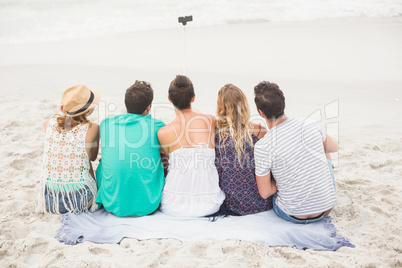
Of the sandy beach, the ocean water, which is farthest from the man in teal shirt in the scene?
the ocean water

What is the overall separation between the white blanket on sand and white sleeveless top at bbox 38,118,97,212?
0.18 m

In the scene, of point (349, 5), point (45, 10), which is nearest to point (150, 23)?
point (45, 10)

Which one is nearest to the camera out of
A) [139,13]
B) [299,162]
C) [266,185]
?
[299,162]

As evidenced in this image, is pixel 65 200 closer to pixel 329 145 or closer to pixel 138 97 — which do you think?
pixel 138 97

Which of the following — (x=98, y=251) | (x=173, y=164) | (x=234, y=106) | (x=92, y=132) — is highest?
(x=234, y=106)

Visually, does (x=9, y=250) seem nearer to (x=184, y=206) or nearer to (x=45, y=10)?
(x=184, y=206)

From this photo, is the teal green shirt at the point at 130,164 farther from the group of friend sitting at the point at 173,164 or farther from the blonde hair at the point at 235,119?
the blonde hair at the point at 235,119

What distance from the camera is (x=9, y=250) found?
225cm

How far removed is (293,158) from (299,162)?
49 mm

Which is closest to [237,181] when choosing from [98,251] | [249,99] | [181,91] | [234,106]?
[234,106]

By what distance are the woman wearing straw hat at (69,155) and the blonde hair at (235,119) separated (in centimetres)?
96

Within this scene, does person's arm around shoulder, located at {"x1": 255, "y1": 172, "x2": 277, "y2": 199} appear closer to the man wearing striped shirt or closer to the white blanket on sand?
the man wearing striped shirt

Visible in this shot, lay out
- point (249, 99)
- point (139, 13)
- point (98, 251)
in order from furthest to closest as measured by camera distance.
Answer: point (139, 13), point (249, 99), point (98, 251)

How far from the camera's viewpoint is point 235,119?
2.61 meters
